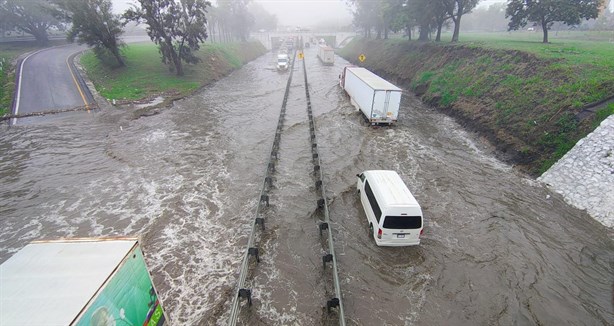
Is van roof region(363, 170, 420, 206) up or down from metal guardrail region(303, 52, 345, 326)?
up

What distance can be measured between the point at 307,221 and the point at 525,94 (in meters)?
19.0

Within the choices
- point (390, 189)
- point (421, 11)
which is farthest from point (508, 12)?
point (390, 189)

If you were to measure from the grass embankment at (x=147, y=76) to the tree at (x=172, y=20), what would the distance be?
9.98 feet

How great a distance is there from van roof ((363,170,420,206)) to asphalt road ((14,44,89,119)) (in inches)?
1159

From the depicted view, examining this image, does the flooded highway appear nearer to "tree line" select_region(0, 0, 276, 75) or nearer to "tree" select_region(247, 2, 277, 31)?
"tree line" select_region(0, 0, 276, 75)

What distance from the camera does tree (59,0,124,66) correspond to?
3328cm

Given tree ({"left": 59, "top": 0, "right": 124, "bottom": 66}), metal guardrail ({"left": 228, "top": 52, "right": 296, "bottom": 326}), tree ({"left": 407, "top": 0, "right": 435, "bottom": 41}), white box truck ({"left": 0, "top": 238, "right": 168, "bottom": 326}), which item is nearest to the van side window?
metal guardrail ({"left": 228, "top": 52, "right": 296, "bottom": 326})

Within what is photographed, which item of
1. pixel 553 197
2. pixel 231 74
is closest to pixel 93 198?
pixel 553 197

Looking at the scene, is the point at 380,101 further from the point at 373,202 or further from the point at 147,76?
the point at 147,76

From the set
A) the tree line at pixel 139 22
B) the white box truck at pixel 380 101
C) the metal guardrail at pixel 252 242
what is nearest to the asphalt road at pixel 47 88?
the tree line at pixel 139 22

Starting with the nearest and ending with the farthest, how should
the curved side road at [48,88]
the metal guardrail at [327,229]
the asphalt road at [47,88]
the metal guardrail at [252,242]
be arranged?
the metal guardrail at [252,242] < the metal guardrail at [327,229] < the curved side road at [48,88] < the asphalt road at [47,88]

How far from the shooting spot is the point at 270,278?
409 inches

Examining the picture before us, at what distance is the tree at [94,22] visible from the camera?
33281 mm

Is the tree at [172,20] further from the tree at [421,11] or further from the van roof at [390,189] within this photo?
→ the van roof at [390,189]
